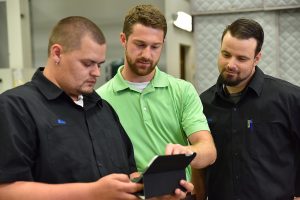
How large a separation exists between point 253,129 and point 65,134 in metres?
1.00

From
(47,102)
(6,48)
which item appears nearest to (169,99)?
(47,102)

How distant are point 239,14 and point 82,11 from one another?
78.5 inches

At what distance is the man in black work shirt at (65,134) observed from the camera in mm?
1076

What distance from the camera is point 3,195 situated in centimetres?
108

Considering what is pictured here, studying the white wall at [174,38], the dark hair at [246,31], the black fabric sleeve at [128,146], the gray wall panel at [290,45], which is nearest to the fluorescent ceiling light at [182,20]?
the white wall at [174,38]

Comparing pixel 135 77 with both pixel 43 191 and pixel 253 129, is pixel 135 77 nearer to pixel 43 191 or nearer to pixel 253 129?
pixel 253 129

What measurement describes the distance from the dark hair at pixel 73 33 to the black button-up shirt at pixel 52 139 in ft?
0.47

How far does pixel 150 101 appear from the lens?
1.67 metres

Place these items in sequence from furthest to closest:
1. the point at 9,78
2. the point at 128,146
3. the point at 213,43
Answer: the point at 9,78, the point at 213,43, the point at 128,146

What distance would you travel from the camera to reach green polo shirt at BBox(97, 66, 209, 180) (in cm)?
162

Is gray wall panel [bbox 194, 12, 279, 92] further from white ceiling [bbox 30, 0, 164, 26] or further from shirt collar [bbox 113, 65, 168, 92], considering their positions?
shirt collar [bbox 113, 65, 168, 92]

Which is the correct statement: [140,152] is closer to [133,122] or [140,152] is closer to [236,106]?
[133,122]

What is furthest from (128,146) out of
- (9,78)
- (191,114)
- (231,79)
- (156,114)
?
(9,78)

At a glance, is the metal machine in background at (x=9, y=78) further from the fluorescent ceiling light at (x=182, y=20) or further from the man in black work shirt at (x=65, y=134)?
the man in black work shirt at (x=65, y=134)
